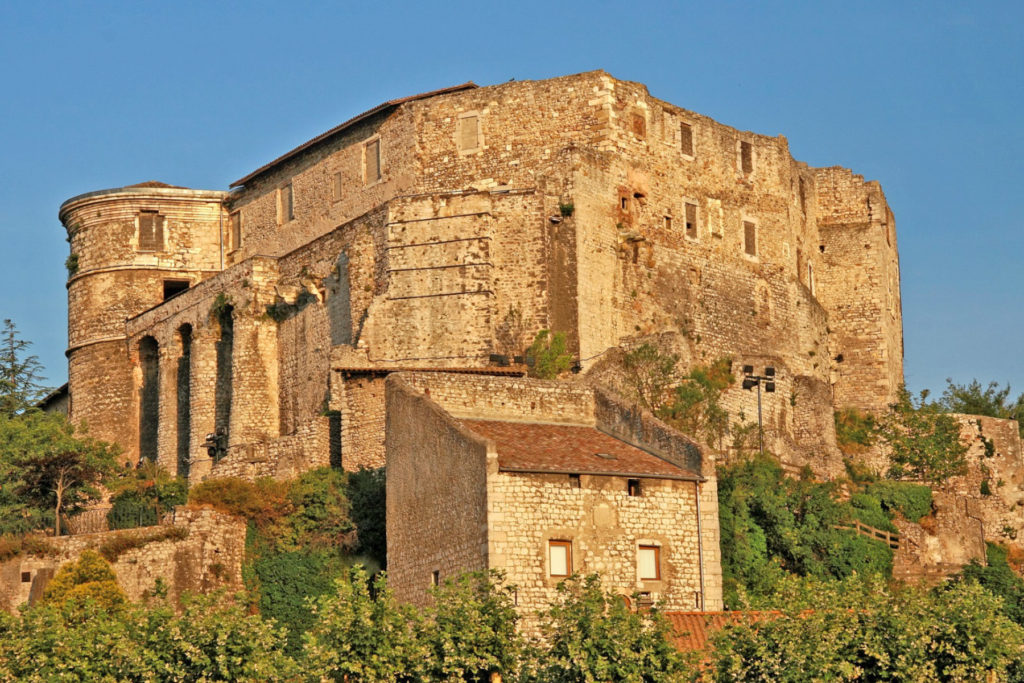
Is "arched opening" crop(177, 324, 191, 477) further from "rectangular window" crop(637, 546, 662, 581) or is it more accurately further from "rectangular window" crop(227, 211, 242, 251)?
"rectangular window" crop(637, 546, 662, 581)

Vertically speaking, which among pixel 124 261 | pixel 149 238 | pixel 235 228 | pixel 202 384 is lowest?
pixel 202 384

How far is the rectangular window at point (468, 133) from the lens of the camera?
5856 cm

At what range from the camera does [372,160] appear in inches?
2383

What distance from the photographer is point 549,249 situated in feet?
181

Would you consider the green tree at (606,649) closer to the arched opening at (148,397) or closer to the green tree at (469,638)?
the green tree at (469,638)

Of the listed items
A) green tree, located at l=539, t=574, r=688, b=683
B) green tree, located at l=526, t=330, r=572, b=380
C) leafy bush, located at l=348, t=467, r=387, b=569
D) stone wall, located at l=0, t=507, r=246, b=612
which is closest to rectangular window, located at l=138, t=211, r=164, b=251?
green tree, located at l=526, t=330, r=572, b=380

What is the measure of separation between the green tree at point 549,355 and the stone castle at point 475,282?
1.08 feet

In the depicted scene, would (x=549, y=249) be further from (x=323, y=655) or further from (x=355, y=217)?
(x=323, y=655)

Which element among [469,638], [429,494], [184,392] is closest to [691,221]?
[184,392]

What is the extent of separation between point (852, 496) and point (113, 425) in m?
24.4

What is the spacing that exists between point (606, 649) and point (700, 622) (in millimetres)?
6674

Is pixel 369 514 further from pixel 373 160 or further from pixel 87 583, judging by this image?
pixel 373 160

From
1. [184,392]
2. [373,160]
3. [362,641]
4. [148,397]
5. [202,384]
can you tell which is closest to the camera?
[362,641]

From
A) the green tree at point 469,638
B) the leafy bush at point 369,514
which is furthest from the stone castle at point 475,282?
the green tree at point 469,638
